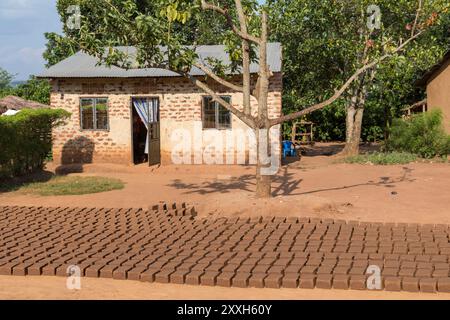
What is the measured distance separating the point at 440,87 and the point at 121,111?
35.1 feet

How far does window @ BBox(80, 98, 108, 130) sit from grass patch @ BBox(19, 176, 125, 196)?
2.96 meters

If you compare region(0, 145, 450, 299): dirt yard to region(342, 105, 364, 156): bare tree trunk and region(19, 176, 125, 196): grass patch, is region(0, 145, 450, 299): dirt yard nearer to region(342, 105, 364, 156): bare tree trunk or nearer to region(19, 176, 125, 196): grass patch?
region(19, 176, 125, 196): grass patch

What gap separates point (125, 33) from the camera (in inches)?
426

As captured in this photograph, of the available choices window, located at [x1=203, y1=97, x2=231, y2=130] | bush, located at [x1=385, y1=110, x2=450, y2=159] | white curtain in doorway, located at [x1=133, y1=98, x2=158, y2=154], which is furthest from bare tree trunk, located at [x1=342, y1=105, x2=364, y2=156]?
white curtain in doorway, located at [x1=133, y1=98, x2=158, y2=154]

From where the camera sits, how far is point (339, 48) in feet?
67.2

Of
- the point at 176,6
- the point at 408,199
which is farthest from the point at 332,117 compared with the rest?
the point at 176,6

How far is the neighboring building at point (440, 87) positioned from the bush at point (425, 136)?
0.92 metres

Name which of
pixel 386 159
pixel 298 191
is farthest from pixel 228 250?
pixel 386 159

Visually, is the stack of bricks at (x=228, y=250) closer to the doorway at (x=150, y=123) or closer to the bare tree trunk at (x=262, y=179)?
the bare tree trunk at (x=262, y=179)

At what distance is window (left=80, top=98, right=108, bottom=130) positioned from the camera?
1834 cm

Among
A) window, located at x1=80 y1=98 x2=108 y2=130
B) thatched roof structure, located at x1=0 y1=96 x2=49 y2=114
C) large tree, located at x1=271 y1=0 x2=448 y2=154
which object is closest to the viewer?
window, located at x1=80 y1=98 x2=108 y2=130

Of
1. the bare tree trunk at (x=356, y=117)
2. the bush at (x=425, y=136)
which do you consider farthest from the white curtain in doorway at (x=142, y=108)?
A: the bush at (x=425, y=136)

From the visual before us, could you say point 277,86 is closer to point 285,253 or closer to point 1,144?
point 1,144

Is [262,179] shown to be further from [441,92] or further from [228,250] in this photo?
[441,92]
